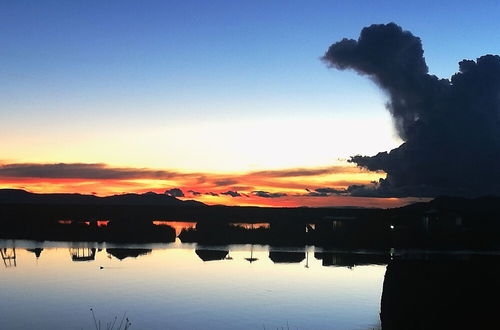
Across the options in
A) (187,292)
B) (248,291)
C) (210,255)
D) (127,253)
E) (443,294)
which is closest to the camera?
(443,294)

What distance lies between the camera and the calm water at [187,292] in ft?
179

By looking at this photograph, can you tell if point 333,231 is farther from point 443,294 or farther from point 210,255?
point 443,294

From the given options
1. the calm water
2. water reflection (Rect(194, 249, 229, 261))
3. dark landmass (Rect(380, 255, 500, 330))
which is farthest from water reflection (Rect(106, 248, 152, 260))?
dark landmass (Rect(380, 255, 500, 330))

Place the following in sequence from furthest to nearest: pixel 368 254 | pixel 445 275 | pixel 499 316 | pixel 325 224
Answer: pixel 325 224 → pixel 368 254 → pixel 445 275 → pixel 499 316

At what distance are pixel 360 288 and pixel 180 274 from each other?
2532 centimetres

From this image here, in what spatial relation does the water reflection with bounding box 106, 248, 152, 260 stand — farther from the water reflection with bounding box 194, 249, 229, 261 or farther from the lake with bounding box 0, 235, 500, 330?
the water reflection with bounding box 194, 249, 229, 261

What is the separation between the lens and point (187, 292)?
7081 cm

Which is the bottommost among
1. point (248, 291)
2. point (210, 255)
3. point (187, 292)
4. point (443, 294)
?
point (210, 255)

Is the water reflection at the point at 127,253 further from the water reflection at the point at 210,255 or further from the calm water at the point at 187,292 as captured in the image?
the water reflection at the point at 210,255

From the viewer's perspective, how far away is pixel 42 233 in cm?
16875

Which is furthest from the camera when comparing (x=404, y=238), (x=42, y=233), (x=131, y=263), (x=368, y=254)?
(x=42, y=233)

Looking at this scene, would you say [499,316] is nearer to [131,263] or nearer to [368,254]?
[131,263]

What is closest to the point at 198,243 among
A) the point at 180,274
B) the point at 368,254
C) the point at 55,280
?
the point at 368,254

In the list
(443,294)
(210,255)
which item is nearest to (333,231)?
(210,255)
